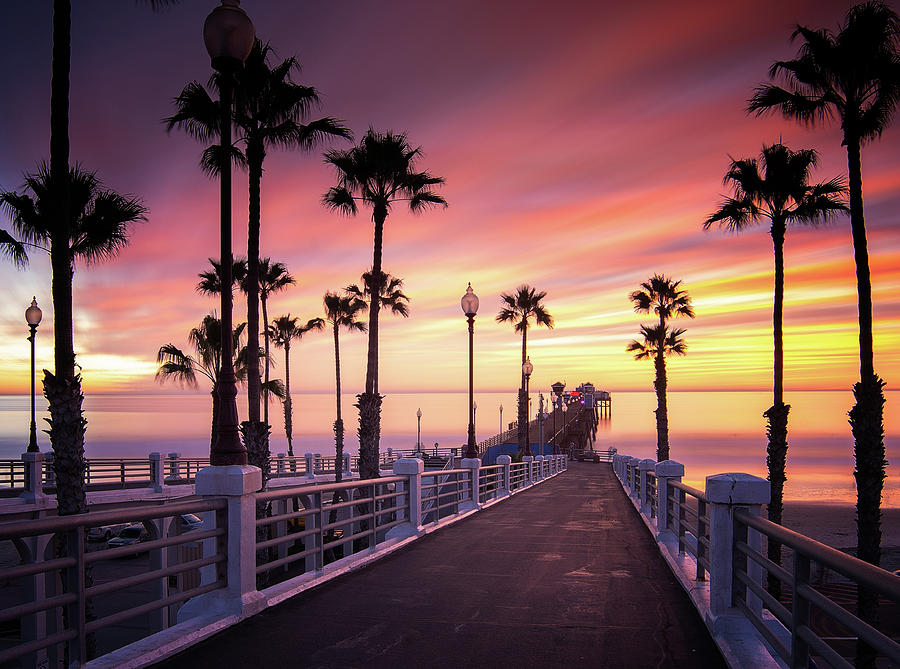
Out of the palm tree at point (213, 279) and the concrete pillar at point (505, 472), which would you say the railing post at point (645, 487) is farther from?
the palm tree at point (213, 279)

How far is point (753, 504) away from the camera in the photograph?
18.6ft

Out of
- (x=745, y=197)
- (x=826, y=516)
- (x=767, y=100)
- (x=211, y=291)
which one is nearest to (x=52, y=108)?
(x=767, y=100)

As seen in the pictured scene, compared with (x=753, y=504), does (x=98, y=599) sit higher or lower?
lower

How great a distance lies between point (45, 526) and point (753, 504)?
5343 mm

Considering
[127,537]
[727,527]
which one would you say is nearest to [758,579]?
[727,527]

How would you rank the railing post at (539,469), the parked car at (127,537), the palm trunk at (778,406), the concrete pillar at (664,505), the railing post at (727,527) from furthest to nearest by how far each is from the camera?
the railing post at (539,469), the parked car at (127,537), the palm trunk at (778,406), the concrete pillar at (664,505), the railing post at (727,527)

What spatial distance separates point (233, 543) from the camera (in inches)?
250

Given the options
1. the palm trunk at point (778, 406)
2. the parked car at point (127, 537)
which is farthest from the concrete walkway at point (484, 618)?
the parked car at point (127, 537)

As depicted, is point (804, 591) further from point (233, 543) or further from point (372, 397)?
point (372, 397)

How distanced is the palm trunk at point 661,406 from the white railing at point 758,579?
111 ft

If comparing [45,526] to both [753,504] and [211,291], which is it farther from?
[211,291]

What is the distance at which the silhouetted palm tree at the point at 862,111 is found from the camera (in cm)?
1639

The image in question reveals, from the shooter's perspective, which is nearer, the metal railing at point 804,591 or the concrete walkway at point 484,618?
the metal railing at point 804,591

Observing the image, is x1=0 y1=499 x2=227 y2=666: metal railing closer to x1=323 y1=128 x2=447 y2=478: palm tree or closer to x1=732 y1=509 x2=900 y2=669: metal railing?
x1=732 y1=509 x2=900 y2=669: metal railing
